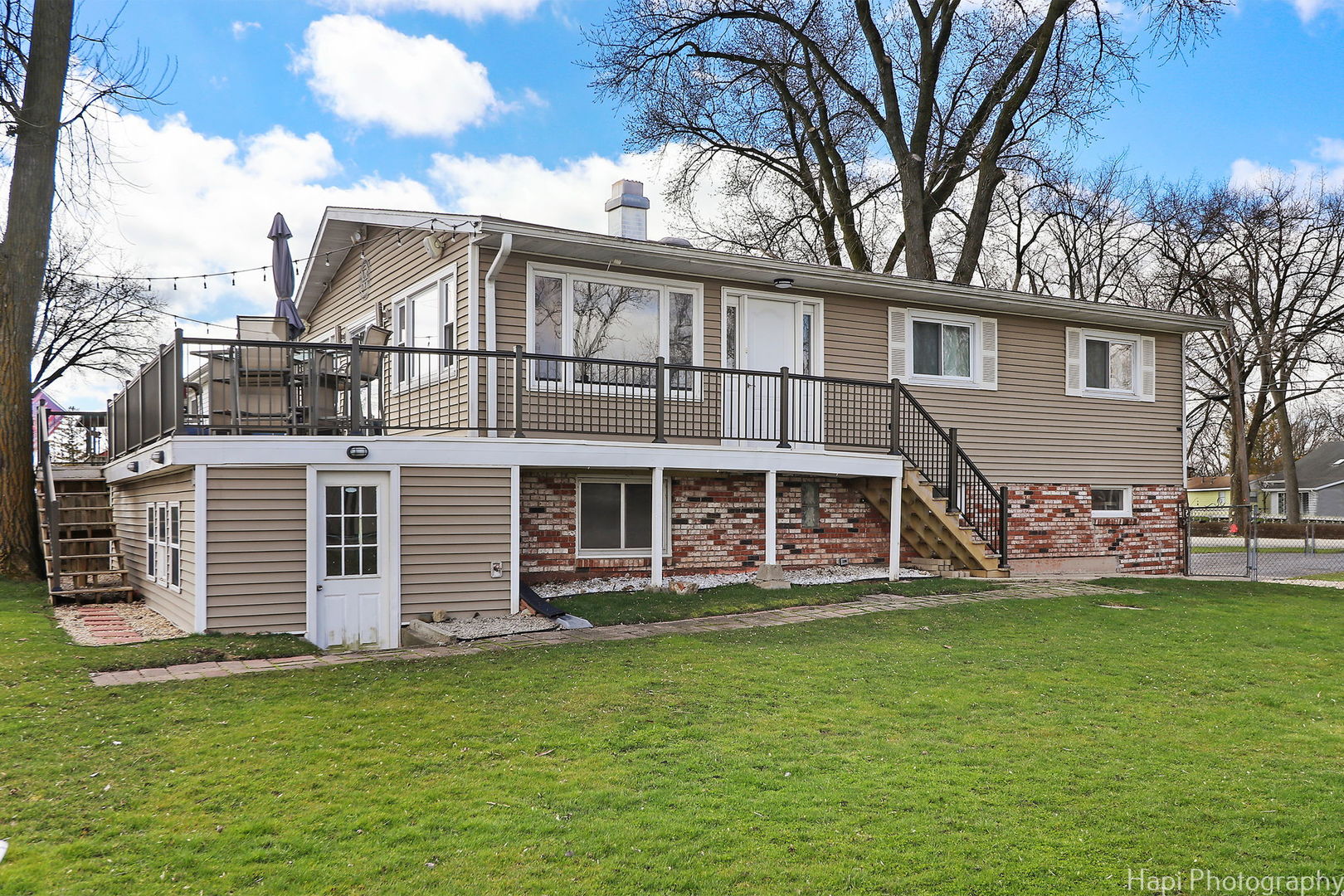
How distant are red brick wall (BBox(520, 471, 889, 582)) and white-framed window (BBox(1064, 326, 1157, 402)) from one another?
185 inches

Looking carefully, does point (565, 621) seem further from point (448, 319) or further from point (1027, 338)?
point (1027, 338)

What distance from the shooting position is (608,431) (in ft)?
37.5

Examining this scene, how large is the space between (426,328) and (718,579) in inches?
196

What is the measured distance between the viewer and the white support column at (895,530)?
12602 millimetres

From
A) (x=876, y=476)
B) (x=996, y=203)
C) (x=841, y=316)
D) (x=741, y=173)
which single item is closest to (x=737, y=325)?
(x=841, y=316)

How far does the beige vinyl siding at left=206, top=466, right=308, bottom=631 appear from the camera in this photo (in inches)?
347

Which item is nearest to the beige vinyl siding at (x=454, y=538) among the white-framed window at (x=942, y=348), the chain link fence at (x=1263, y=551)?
the white-framed window at (x=942, y=348)

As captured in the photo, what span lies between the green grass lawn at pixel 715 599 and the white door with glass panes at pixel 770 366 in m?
1.91

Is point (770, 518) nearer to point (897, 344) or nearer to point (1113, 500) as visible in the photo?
point (897, 344)

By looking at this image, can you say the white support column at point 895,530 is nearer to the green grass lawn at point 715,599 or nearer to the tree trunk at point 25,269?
the green grass lawn at point 715,599

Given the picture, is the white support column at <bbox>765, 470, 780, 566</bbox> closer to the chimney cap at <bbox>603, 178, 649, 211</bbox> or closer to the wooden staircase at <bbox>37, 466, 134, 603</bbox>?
the chimney cap at <bbox>603, 178, 649, 211</bbox>

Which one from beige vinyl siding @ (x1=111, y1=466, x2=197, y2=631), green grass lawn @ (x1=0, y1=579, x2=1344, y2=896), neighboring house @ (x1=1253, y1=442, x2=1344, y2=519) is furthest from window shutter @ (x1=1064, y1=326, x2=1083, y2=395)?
neighboring house @ (x1=1253, y1=442, x2=1344, y2=519)

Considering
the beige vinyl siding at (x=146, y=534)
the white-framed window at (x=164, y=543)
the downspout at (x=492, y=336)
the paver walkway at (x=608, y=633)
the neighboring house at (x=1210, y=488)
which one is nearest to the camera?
the paver walkway at (x=608, y=633)

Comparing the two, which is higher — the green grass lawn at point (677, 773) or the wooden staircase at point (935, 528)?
the wooden staircase at point (935, 528)
